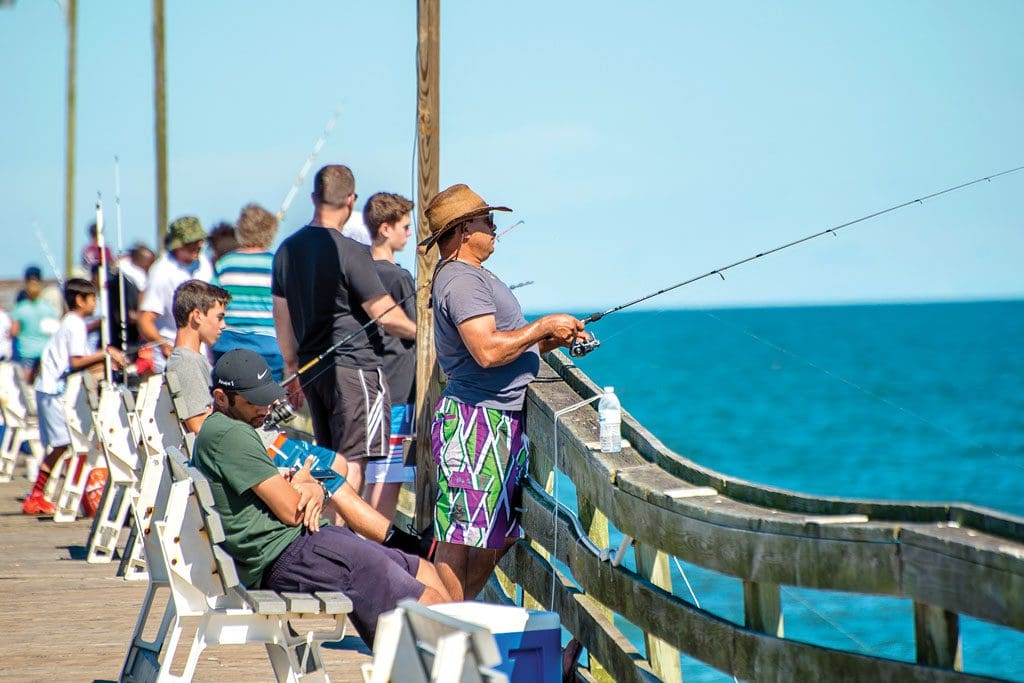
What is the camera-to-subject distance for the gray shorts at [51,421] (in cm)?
914

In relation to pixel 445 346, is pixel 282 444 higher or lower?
lower

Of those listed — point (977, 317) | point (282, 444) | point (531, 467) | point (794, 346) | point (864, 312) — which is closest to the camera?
point (531, 467)

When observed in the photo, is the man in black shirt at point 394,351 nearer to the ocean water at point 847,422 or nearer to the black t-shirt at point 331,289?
the black t-shirt at point 331,289

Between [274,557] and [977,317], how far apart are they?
13267 cm

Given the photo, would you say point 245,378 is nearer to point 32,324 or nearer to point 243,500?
point 243,500

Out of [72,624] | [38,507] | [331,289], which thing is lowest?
[38,507]

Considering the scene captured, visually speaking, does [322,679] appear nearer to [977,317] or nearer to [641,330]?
[641,330]

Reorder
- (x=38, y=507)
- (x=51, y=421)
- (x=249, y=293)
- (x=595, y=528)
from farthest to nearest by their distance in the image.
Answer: (x=38, y=507) < (x=51, y=421) < (x=249, y=293) < (x=595, y=528)

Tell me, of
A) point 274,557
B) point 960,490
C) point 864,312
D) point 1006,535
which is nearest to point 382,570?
point 274,557

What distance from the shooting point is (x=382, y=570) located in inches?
166

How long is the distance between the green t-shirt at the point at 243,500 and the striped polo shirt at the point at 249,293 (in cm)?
255

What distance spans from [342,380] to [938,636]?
3598mm

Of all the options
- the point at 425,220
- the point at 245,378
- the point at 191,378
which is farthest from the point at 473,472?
the point at 191,378

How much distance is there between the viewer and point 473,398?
4277 mm
